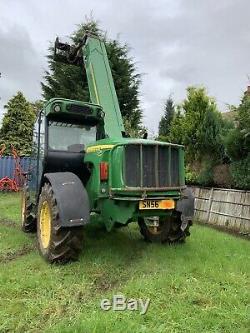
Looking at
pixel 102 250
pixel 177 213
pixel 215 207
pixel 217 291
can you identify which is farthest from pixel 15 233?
pixel 215 207

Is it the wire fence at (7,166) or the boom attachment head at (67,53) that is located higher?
the boom attachment head at (67,53)

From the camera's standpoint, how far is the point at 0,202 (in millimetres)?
12469

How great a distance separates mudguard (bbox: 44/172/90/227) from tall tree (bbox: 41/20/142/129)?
38.1 feet

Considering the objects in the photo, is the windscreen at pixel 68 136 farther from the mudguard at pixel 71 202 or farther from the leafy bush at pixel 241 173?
the leafy bush at pixel 241 173

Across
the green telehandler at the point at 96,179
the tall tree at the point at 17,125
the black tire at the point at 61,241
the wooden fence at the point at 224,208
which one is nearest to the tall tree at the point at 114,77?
the tall tree at the point at 17,125

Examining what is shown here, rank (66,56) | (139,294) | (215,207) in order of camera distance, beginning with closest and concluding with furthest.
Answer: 1. (139,294)
2. (66,56)
3. (215,207)

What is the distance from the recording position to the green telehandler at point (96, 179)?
17.2ft

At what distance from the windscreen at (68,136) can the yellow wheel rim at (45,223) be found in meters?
1.04

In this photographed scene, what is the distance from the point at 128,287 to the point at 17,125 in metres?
16.2

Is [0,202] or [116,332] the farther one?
[0,202]

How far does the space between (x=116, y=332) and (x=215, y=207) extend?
7.16 metres

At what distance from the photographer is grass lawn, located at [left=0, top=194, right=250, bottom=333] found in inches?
145

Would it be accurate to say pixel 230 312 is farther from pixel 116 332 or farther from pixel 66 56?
pixel 66 56

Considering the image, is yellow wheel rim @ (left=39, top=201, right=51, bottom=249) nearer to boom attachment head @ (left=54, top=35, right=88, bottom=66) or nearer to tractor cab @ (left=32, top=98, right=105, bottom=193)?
tractor cab @ (left=32, top=98, right=105, bottom=193)
